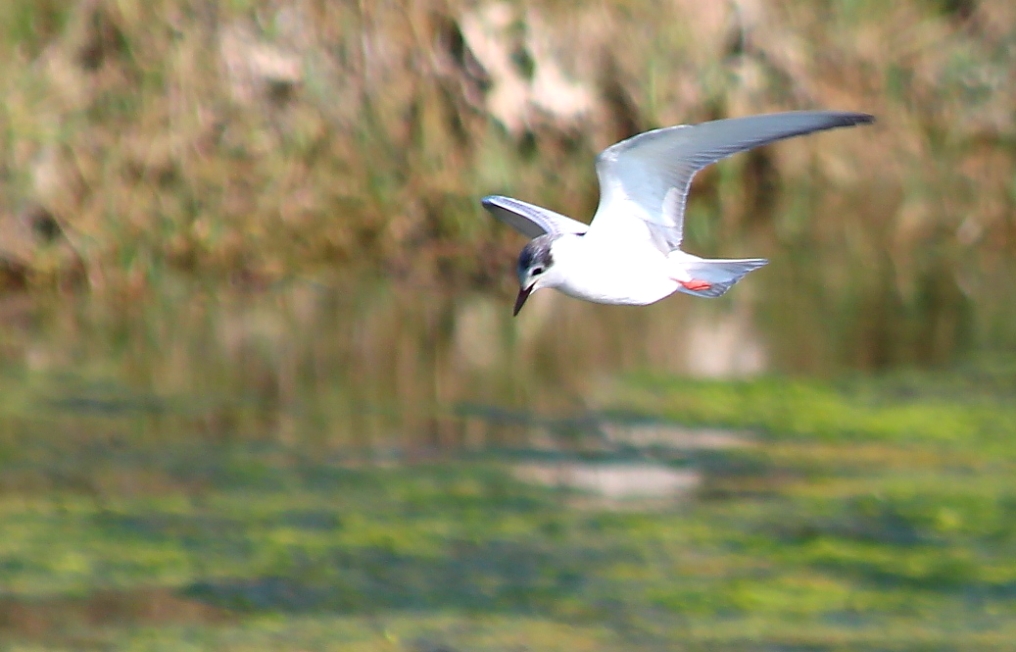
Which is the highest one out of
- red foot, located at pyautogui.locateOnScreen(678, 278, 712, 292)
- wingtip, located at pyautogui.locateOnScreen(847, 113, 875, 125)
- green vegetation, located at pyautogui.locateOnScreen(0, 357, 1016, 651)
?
wingtip, located at pyautogui.locateOnScreen(847, 113, 875, 125)

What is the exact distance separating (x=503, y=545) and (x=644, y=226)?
500 centimetres

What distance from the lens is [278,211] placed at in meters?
14.8

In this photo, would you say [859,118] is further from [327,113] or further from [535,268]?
[327,113]

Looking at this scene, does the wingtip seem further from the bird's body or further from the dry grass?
the dry grass

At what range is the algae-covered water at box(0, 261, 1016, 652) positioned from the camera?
927 centimetres

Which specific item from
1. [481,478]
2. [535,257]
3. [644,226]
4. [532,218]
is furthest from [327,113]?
[535,257]

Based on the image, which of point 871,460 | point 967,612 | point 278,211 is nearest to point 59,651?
point 967,612

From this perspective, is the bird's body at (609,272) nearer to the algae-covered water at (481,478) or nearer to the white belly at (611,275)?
the white belly at (611,275)

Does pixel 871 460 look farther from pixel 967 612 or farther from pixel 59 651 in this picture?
pixel 59 651

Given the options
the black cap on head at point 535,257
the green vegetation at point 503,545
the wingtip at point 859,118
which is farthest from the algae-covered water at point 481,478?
the wingtip at point 859,118

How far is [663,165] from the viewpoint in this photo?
212 inches

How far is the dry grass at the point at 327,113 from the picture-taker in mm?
13844

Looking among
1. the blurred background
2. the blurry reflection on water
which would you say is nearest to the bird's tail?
the blurred background

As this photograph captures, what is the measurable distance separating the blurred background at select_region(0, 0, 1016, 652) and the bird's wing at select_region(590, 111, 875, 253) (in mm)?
3802
